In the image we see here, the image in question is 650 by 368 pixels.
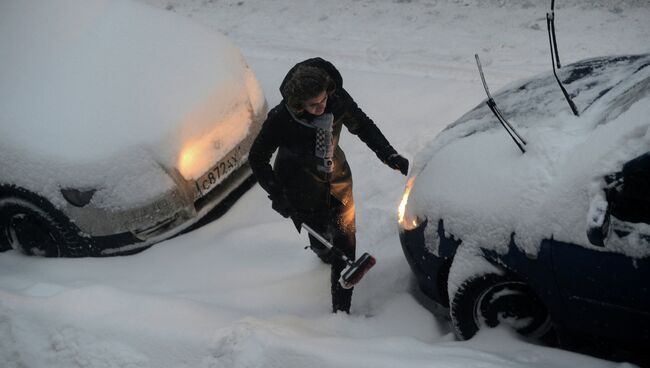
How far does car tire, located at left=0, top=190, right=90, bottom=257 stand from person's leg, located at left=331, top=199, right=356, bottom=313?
1805 millimetres

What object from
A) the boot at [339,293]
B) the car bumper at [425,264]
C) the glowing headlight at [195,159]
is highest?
the glowing headlight at [195,159]

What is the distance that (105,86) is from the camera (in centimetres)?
397

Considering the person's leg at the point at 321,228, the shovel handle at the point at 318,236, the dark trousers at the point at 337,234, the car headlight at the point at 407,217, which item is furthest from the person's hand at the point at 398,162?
the shovel handle at the point at 318,236

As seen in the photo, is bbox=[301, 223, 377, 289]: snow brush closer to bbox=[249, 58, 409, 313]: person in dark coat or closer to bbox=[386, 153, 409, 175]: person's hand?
bbox=[249, 58, 409, 313]: person in dark coat

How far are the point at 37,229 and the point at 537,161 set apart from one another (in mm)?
3357

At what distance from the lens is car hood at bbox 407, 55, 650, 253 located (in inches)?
95.0

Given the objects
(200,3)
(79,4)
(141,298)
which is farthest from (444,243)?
(200,3)

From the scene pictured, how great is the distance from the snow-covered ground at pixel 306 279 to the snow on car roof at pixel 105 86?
2.20 feet

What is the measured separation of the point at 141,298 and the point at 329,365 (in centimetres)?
128

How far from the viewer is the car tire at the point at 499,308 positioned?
2721mm

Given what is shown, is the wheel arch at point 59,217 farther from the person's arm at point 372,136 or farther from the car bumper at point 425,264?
the car bumper at point 425,264

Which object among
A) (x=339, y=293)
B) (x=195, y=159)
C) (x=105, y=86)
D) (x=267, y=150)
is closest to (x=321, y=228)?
(x=339, y=293)

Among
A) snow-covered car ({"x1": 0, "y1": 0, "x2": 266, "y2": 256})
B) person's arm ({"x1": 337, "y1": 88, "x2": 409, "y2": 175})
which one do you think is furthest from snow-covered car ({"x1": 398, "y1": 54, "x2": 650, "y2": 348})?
snow-covered car ({"x1": 0, "y1": 0, "x2": 266, "y2": 256})

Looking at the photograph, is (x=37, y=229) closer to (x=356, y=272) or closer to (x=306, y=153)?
(x=306, y=153)
